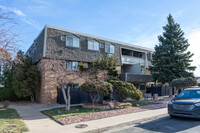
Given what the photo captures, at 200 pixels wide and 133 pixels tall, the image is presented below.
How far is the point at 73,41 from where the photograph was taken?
16.4 metres

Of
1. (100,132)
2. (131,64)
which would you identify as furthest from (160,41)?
(100,132)

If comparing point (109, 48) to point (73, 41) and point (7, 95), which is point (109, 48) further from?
point (7, 95)

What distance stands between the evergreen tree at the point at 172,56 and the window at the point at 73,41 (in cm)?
1027

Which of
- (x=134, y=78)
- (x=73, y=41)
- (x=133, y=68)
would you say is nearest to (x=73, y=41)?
(x=73, y=41)

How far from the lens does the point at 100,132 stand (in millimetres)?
5992

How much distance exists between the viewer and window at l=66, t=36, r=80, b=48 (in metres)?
16.2

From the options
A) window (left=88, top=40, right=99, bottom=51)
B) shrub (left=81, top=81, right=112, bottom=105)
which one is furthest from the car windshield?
window (left=88, top=40, right=99, bottom=51)

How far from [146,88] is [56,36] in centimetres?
1528

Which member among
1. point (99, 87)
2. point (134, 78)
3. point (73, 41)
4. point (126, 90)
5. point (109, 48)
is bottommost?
point (126, 90)

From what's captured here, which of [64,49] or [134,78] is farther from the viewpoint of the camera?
[134,78]

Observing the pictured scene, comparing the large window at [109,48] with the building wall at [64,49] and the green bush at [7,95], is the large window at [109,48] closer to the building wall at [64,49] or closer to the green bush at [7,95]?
the building wall at [64,49]

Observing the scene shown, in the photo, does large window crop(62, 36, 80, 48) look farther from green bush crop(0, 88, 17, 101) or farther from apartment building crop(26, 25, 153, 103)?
green bush crop(0, 88, 17, 101)

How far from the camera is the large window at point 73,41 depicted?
16.1 metres

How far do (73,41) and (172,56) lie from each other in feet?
39.5
